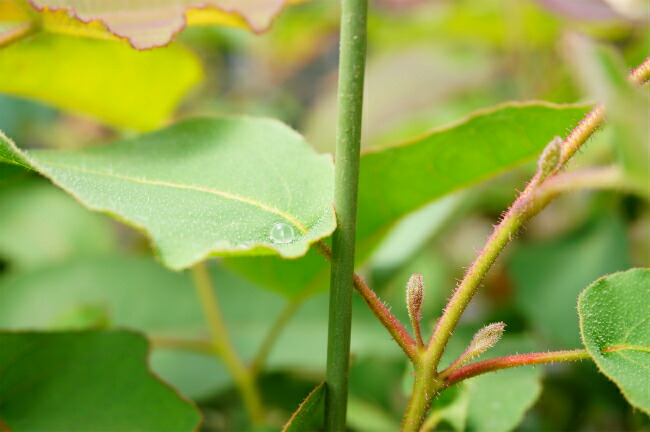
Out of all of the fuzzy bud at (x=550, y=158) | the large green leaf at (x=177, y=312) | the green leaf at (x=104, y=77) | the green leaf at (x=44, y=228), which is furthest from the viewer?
the green leaf at (x=44, y=228)

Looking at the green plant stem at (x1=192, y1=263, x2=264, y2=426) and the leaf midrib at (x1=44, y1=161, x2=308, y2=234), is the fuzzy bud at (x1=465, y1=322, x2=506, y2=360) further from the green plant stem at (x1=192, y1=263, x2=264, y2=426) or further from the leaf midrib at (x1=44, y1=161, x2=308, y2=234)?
the green plant stem at (x1=192, y1=263, x2=264, y2=426)

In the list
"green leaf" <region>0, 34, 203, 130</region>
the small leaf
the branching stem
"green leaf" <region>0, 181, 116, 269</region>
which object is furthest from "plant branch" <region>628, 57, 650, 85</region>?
"green leaf" <region>0, 181, 116, 269</region>

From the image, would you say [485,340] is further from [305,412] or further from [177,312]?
[177,312]

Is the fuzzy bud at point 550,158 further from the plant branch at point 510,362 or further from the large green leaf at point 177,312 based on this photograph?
the large green leaf at point 177,312

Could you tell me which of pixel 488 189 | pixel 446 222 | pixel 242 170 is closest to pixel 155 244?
pixel 242 170

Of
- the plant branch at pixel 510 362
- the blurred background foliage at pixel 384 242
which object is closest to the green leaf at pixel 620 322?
the plant branch at pixel 510 362

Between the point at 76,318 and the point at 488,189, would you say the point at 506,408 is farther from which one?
the point at 488,189

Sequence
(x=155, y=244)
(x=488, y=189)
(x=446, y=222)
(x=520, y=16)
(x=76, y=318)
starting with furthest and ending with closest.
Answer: (x=520, y=16)
(x=488, y=189)
(x=446, y=222)
(x=76, y=318)
(x=155, y=244)
